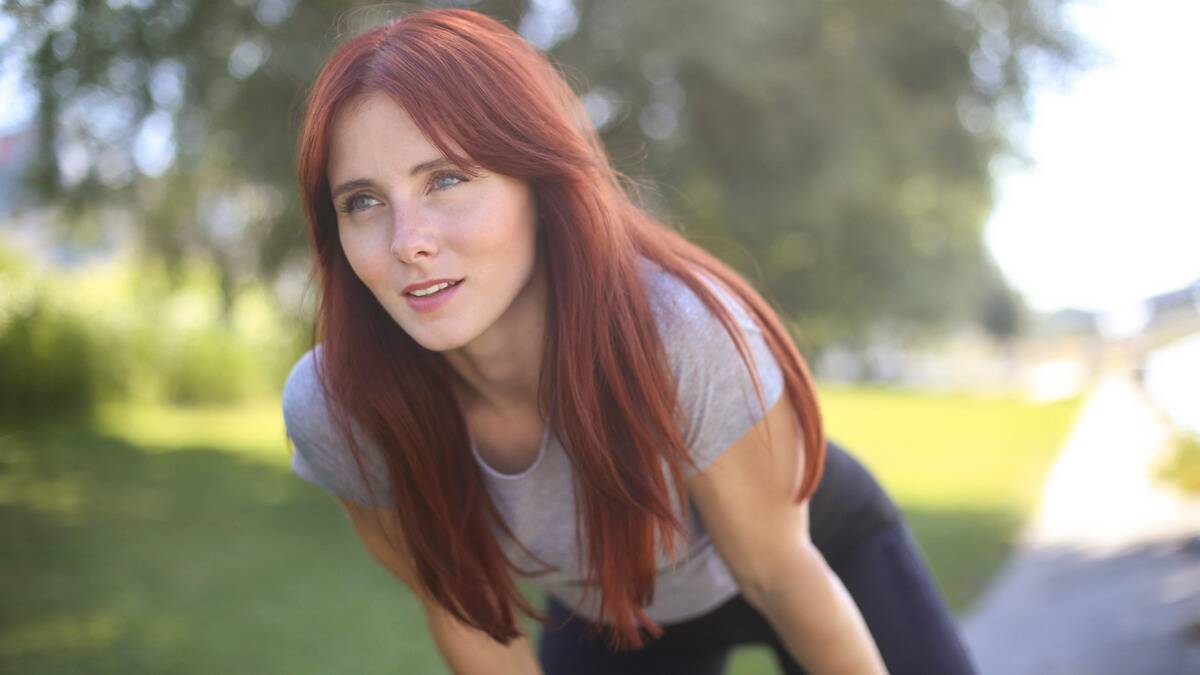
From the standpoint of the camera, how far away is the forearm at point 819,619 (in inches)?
73.0

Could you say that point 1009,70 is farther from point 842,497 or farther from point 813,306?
point 842,497

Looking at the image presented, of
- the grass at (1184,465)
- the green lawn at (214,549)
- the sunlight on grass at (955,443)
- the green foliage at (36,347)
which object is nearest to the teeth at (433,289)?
the green lawn at (214,549)

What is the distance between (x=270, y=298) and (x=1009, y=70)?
4.54m

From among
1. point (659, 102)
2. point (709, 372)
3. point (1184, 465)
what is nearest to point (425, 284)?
point (709, 372)

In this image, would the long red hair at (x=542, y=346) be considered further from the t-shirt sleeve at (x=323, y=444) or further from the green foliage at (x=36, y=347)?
the green foliage at (x=36, y=347)

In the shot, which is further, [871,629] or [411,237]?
[871,629]

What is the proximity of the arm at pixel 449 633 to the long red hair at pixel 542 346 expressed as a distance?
44 millimetres

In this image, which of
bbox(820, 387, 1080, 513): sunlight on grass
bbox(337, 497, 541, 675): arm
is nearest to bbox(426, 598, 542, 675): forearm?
bbox(337, 497, 541, 675): arm

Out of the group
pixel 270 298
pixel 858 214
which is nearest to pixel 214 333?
pixel 270 298

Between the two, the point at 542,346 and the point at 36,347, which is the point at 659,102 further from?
the point at 36,347

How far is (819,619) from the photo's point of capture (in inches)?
73.0

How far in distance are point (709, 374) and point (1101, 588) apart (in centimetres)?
405

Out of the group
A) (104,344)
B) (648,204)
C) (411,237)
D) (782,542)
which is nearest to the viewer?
(411,237)

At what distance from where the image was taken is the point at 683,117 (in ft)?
19.2
